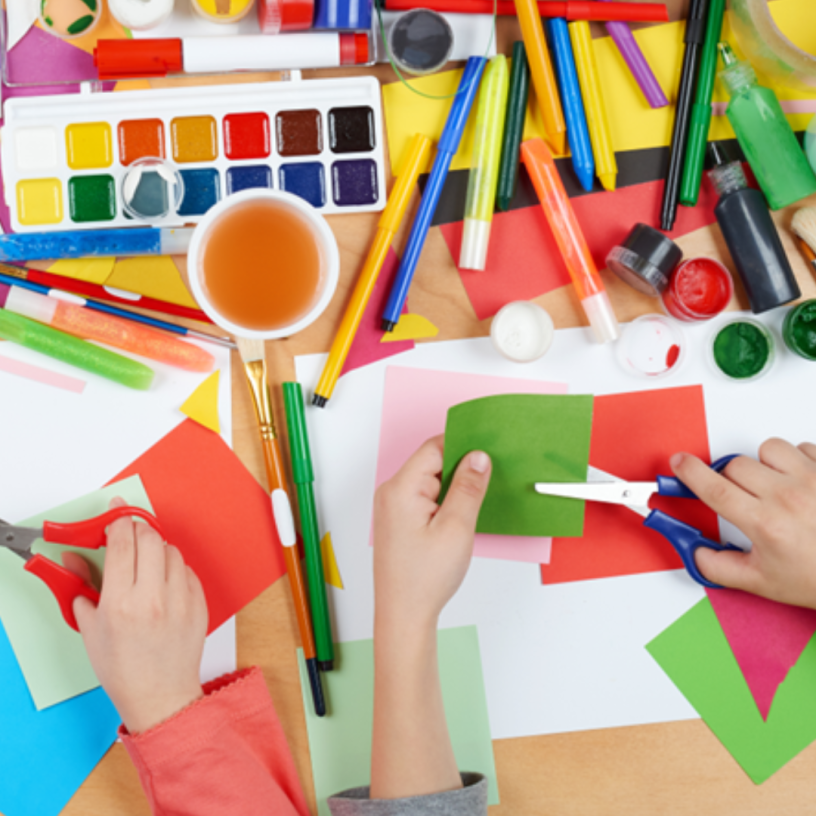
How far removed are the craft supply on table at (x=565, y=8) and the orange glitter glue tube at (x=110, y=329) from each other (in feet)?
1.68

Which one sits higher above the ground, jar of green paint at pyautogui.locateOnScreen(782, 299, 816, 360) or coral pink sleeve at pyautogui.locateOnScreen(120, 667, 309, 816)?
jar of green paint at pyautogui.locateOnScreen(782, 299, 816, 360)

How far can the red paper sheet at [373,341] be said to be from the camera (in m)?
0.99

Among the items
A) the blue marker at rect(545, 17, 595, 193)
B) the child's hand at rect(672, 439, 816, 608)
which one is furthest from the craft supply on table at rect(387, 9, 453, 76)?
the child's hand at rect(672, 439, 816, 608)

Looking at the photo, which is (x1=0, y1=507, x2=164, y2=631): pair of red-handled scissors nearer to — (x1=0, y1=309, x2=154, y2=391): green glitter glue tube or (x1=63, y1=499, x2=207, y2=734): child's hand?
(x1=63, y1=499, x2=207, y2=734): child's hand

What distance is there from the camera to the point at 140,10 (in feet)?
3.08

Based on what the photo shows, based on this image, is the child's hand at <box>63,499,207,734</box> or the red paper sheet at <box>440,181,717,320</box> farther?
the red paper sheet at <box>440,181,717,320</box>

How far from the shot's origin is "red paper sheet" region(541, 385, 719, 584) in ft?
3.24

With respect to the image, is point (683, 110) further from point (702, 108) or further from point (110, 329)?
point (110, 329)

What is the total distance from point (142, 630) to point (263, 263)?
46 centimetres

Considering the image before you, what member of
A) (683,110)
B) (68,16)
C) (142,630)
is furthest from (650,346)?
(68,16)

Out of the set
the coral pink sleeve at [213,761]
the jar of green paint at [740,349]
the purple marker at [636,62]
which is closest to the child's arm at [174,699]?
the coral pink sleeve at [213,761]

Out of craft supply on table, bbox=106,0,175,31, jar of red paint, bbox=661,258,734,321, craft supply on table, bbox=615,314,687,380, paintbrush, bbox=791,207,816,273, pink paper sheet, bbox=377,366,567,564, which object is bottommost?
pink paper sheet, bbox=377,366,567,564

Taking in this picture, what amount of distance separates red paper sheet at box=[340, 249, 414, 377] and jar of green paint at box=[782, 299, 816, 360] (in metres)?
0.49

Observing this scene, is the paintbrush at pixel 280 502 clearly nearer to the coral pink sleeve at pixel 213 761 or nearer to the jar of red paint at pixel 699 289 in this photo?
the coral pink sleeve at pixel 213 761
